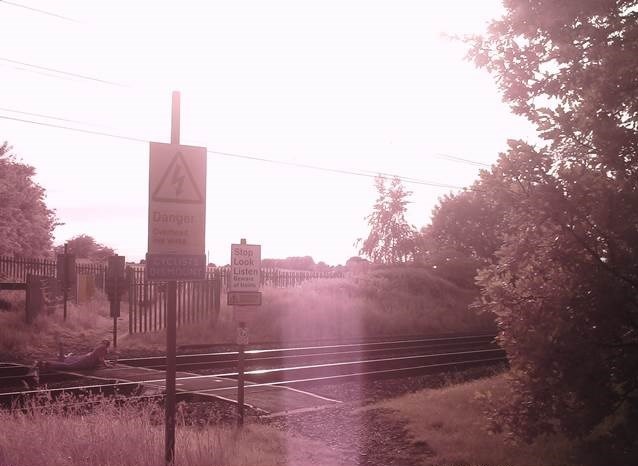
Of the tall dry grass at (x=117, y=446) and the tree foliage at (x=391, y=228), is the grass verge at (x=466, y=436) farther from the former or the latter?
the tree foliage at (x=391, y=228)

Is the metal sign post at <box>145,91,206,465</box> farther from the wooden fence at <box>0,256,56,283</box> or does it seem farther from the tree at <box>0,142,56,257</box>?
the tree at <box>0,142,56,257</box>

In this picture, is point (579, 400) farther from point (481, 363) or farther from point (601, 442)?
point (481, 363)

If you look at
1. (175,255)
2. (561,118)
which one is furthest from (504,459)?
(175,255)

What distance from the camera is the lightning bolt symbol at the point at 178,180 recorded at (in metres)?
6.29

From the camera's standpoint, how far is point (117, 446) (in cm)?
652

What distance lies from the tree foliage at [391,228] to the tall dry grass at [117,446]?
176ft

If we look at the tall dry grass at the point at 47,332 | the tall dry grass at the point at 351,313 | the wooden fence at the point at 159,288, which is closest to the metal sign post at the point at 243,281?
the wooden fence at the point at 159,288

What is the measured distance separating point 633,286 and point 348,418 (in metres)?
5.47

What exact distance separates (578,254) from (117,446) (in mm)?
4813

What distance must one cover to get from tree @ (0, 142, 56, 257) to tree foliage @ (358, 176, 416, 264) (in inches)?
1123

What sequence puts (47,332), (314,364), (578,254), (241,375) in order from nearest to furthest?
1. (578,254)
2. (241,375)
3. (314,364)
4. (47,332)

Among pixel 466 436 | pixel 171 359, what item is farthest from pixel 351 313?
pixel 171 359

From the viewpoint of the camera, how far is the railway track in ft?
43.1

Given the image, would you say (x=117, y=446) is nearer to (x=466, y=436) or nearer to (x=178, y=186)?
(x=178, y=186)
